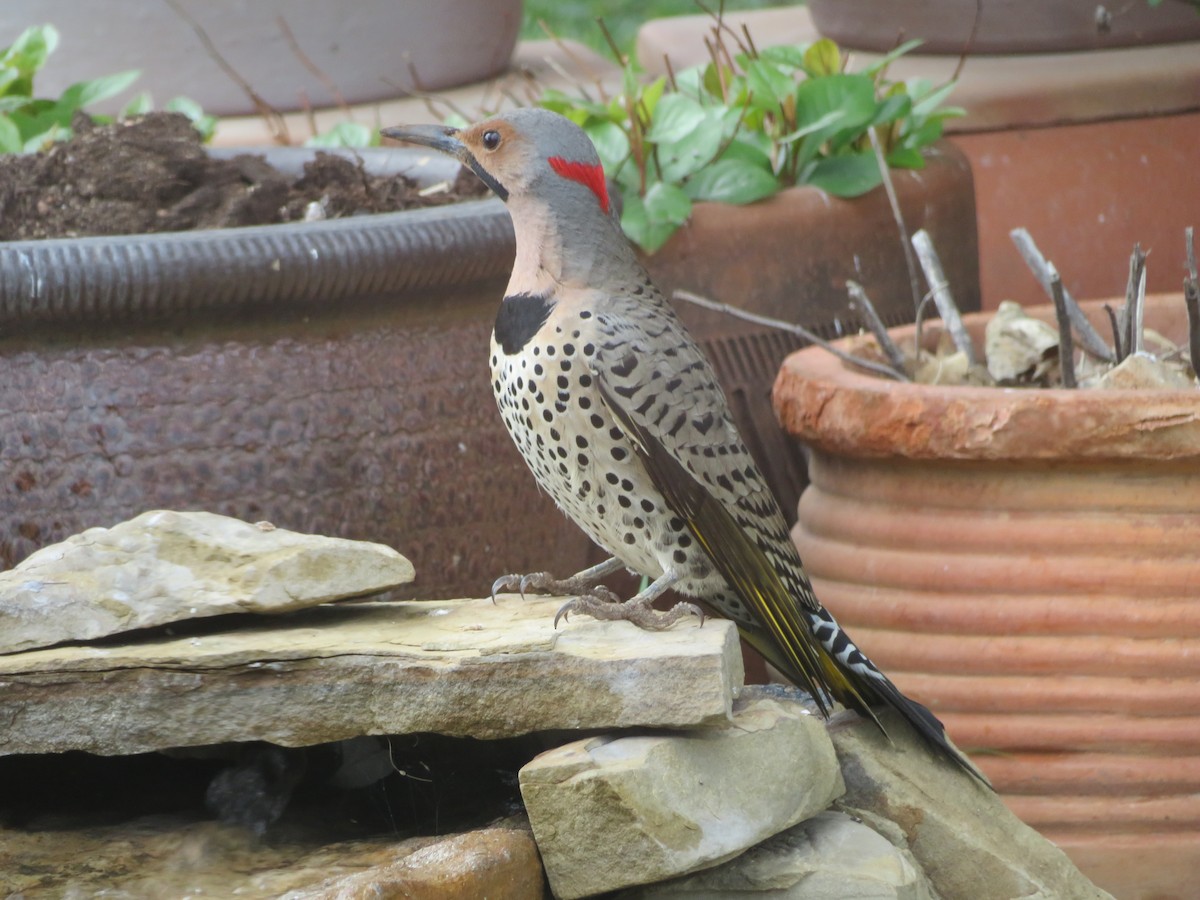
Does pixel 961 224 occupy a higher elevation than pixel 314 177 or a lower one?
lower

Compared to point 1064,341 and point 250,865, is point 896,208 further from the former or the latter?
point 250,865

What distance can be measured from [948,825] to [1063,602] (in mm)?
549

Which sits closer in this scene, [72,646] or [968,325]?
[72,646]

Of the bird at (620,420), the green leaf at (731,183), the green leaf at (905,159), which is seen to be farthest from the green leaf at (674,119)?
the bird at (620,420)

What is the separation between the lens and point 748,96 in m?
4.20

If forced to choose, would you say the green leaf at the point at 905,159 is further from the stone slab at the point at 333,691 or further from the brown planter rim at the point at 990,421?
the stone slab at the point at 333,691

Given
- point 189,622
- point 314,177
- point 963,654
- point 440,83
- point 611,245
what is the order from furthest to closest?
point 440,83, point 314,177, point 963,654, point 611,245, point 189,622

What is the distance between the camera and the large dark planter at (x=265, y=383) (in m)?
2.80

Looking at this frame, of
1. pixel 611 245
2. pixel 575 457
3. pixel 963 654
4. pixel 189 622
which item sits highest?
pixel 611 245

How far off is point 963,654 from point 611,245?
3.10 feet

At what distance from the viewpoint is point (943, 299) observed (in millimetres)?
3605

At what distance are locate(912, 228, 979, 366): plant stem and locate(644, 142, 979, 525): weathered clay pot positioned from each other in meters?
0.49

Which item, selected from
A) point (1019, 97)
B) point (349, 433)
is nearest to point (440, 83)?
point (1019, 97)

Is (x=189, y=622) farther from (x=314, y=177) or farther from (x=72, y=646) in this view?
(x=314, y=177)
